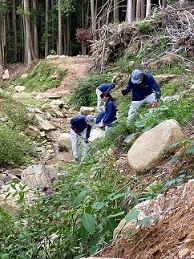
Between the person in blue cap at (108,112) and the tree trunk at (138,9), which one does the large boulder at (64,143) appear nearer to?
the person in blue cap at (108,112)

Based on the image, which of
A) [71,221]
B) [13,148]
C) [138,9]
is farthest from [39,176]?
[138,9]

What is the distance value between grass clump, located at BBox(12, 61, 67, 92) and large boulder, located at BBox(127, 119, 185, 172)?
13489mm

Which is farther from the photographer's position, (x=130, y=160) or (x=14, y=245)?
(x=130, y=160)

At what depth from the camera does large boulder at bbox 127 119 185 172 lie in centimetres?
442

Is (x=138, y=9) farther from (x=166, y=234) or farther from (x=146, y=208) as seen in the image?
(x=166, y=234)

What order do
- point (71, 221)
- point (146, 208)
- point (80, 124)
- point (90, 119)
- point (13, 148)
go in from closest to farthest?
point (146, 208), point (71, 221), point (90, 119), point (80, 124), point (13, 148)

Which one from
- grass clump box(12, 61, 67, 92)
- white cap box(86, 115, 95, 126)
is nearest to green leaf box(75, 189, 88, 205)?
white cap box(86, 115, 95, 126)

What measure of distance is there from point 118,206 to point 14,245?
1.06 m

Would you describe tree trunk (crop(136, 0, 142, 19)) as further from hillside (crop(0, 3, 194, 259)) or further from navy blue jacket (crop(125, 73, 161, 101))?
hillside (crop(0, 3, 194, 259))

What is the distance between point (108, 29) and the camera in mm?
14984

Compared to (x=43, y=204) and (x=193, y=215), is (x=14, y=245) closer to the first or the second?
(x=43, y=204)

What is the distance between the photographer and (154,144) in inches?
178

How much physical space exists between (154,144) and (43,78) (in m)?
15.2

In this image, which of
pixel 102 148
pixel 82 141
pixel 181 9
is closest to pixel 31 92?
pixel 181 9
